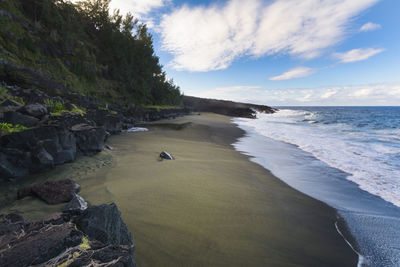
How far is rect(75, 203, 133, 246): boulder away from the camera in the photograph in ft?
5.91

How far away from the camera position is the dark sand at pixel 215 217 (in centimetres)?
253

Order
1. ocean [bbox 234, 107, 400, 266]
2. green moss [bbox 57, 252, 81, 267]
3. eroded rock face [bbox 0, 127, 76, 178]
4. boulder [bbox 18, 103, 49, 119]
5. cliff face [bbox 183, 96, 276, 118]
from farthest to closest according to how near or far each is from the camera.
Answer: cliff face [bbox 183, 96, 276, 118], boulder [bbox 18, 103, 49, 119], eroded rock face [bbox 0, 127, 76, 178], ocean [bbox 234, 107, 400, 266], green moss [bbox 57, 252, 81, 267]

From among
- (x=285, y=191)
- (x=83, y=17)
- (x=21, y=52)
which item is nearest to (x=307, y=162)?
(x=285, y=191)

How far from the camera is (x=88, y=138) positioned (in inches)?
246

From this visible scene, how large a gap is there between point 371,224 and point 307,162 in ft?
14.7

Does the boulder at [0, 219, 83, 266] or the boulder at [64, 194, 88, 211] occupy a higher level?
the boulder at [0, 219, 83, 266]

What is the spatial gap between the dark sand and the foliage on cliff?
357 inches

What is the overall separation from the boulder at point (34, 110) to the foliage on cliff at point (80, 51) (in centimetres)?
488

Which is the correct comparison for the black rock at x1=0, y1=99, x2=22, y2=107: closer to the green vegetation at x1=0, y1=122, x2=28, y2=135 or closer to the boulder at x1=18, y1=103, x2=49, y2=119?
the boulder at x1=18, y1=103, x2=49, y2=119

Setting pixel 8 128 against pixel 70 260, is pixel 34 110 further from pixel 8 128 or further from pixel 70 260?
pixel 70 260

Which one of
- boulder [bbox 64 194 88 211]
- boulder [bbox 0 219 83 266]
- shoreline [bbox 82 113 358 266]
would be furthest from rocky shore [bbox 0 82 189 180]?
boulder [bbox 0 219 83 266]

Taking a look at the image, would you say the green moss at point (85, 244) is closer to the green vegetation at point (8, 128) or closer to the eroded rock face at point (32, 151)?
the eroded rock face at point (32, 151)

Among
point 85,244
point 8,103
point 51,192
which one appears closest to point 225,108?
point 8,103

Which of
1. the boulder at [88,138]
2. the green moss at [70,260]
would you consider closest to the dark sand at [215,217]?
the green moss at [70,260]
